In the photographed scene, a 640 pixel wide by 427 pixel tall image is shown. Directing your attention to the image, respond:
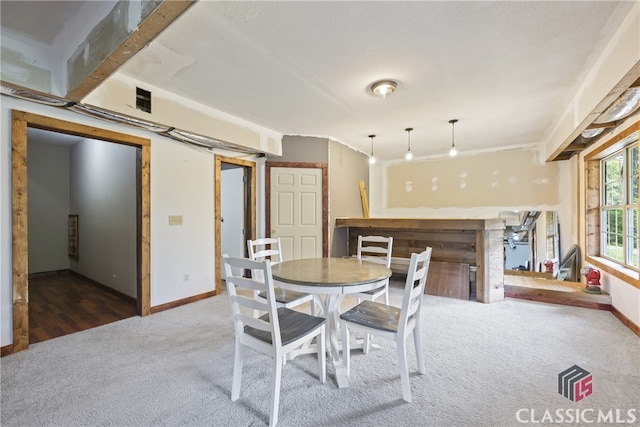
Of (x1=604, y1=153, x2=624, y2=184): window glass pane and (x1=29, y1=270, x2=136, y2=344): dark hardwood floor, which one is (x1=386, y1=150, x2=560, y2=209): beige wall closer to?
(x1=604, y1=153, x2=624, y2=184): window glass pane

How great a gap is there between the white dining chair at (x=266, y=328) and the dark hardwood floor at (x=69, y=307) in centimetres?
223

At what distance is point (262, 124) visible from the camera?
4137 mm

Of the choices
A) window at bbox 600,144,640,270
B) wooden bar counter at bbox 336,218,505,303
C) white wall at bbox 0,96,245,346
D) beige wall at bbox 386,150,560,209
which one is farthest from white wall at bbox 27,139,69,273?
window at bbox 600,144,640,270

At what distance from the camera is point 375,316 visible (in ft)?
6.74

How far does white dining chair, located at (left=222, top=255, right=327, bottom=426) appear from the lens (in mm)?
1610

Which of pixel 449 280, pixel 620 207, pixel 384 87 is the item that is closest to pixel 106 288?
pixel 384 87

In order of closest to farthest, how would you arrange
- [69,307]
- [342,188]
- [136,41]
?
[136,41] < [69,307] < [342,188]

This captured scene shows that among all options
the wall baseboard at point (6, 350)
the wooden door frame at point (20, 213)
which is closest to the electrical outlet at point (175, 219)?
the wooden door frame at point (20, 213)

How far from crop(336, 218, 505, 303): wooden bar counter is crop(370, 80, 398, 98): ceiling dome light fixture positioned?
2073 millimetres

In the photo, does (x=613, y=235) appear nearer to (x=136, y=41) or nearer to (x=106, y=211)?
(x=136, y=41)

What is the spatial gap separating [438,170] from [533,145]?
1657 millimetres

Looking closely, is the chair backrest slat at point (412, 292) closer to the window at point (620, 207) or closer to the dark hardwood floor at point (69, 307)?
the window at point (620, 207)

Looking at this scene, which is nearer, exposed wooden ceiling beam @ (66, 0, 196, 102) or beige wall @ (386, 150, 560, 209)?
exposed wooden ceiling beam @ (66, 0, 196, 102)

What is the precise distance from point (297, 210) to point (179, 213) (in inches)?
70.1
